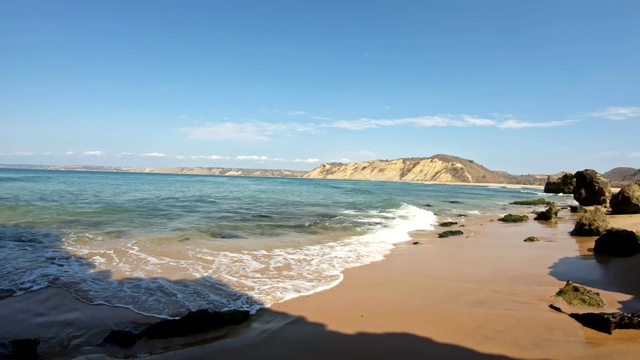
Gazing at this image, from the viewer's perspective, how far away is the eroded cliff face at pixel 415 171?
441 feet

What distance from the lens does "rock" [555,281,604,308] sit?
5430 millimetres

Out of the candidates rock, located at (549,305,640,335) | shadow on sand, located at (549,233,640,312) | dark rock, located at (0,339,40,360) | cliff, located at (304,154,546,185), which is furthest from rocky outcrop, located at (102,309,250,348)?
cliff, located at (304,154,546,185)

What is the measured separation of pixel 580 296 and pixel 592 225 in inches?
339

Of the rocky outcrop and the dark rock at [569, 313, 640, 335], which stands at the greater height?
the dark rock at [569, 313, 640, 335]

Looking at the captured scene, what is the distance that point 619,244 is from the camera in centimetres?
874

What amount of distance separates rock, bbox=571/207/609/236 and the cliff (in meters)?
123

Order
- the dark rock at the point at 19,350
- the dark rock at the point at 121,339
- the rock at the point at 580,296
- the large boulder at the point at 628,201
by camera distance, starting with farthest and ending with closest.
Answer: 1. the large boulder at the point at 628,201
2. the rock at the point at 580,296
3. the dark rock at the point at 121,339
4. the dark rock at the point at 19,350

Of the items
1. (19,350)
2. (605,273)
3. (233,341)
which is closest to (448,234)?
(605,273)

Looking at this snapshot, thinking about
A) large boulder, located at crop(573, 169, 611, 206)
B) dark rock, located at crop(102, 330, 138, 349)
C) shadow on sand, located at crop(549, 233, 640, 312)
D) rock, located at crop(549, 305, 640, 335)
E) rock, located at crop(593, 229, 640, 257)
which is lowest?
dark rock, located at crop(102, 330, 138, 349)

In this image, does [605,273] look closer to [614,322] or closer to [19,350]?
[614,322]

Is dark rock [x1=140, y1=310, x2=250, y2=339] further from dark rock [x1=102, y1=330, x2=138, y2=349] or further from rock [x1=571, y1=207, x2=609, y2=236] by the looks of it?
rock [x1=571, y1=207, x2=609, y2=236]

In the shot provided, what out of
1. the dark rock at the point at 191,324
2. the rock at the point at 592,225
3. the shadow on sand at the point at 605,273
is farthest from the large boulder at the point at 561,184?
the dark rock at the point at 191,324

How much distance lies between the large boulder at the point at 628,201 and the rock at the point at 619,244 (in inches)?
568

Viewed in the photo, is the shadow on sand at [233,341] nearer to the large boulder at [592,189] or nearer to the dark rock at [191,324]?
the dark rock at [191,324]
